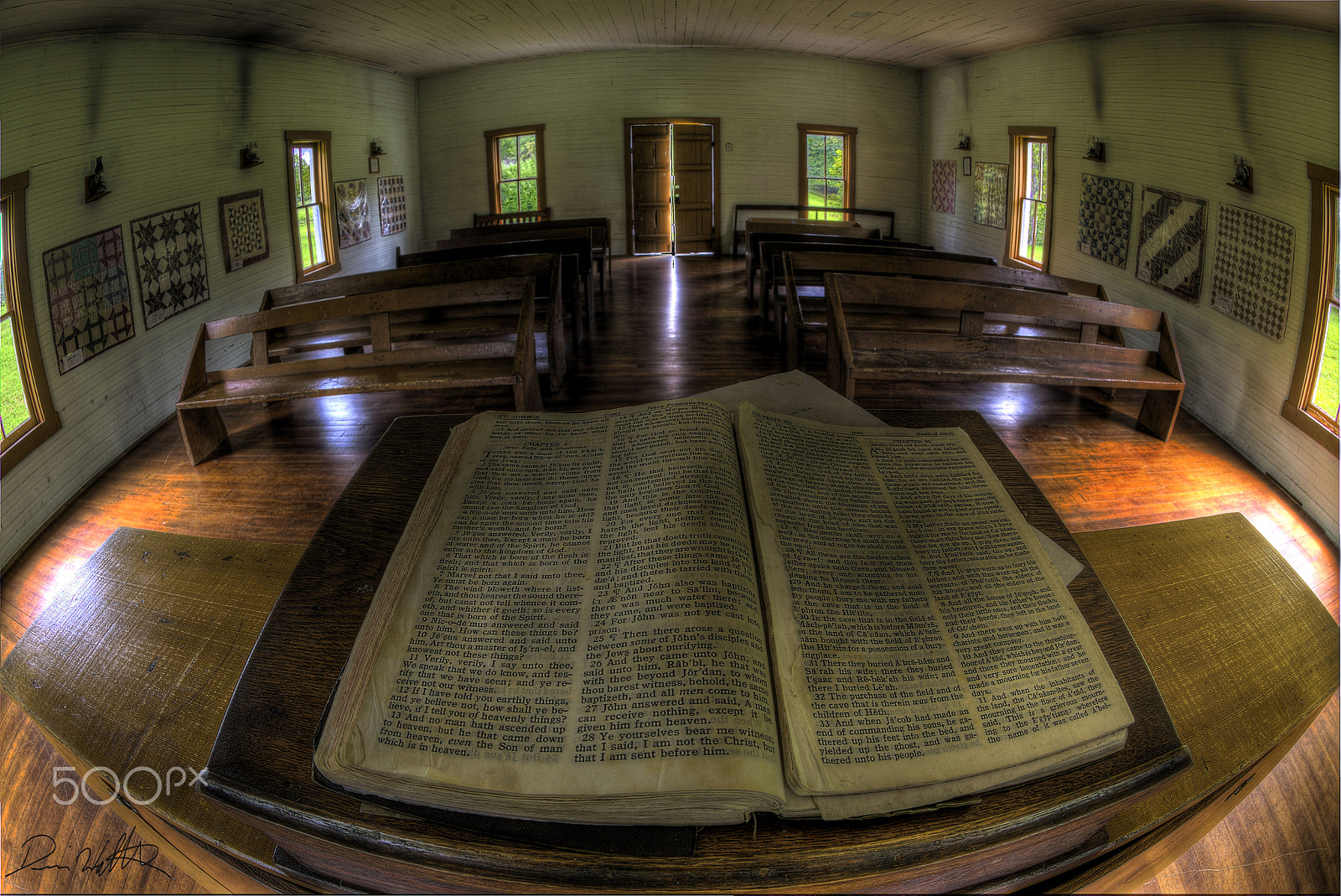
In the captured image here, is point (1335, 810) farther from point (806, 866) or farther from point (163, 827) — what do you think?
point (163, 827)

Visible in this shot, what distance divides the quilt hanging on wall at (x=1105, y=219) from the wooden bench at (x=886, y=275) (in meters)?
1.25

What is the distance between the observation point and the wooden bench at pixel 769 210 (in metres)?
10.7

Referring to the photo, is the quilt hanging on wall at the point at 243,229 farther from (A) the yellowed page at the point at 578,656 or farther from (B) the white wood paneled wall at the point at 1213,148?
(B) the white wood paneled wall at the point at 1213,148

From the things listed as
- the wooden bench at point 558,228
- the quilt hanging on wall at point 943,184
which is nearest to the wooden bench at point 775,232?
the wooden bench at point 558,228

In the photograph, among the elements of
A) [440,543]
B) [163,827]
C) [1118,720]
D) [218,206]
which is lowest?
[163,827]

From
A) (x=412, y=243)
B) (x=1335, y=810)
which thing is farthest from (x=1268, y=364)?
(x=412, y=243)

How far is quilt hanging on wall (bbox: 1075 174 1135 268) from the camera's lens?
5.75 m

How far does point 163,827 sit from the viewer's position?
62cm

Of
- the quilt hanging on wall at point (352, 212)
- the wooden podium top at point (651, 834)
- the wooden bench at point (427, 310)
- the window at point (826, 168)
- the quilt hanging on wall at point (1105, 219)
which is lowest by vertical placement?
the wooden podium top at point (651, 834)

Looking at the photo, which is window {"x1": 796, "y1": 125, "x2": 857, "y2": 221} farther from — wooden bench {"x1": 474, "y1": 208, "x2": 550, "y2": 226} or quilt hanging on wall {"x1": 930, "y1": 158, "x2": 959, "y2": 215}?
wooden bench {"x1": 474, "y1": 208, "x2": 550, "y2": 226}

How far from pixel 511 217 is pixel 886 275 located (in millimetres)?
7236

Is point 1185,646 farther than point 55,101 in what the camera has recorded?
No

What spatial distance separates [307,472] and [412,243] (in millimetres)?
8255
